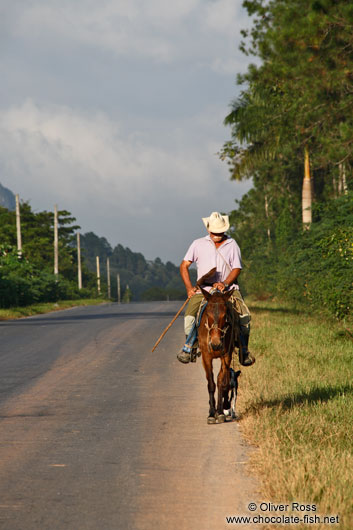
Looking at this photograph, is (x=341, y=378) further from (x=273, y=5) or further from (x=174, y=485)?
(x=273, y=5)

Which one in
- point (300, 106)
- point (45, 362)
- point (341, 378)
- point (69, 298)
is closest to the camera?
point (341, 378)

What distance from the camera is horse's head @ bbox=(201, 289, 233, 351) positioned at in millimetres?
7645

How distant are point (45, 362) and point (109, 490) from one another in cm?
853

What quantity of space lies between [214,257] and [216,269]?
0.15 metres

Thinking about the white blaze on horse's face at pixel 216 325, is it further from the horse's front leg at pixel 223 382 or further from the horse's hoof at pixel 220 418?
the horse's hoof at pixel 220 418

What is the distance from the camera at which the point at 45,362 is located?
14.0m

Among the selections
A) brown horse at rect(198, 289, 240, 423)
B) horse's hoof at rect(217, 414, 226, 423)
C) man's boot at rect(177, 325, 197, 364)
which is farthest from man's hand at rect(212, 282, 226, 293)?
horse's hoof at rect(217, 414, 226, 423)

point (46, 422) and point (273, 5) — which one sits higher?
point (273, 5)

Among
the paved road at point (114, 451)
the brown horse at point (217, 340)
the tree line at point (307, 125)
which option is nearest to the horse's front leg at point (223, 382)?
the brown horse at point (217, 340)

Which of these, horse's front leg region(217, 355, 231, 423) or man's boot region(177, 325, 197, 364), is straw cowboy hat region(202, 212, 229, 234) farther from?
horse's front leg region(217, 355, 231, 423)

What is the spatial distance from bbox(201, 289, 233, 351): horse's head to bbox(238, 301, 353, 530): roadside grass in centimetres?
97

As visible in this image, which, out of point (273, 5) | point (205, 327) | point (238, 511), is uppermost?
point (273, 5)

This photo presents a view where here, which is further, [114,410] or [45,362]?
[45,362]

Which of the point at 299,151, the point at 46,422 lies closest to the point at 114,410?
the point at 46,422
